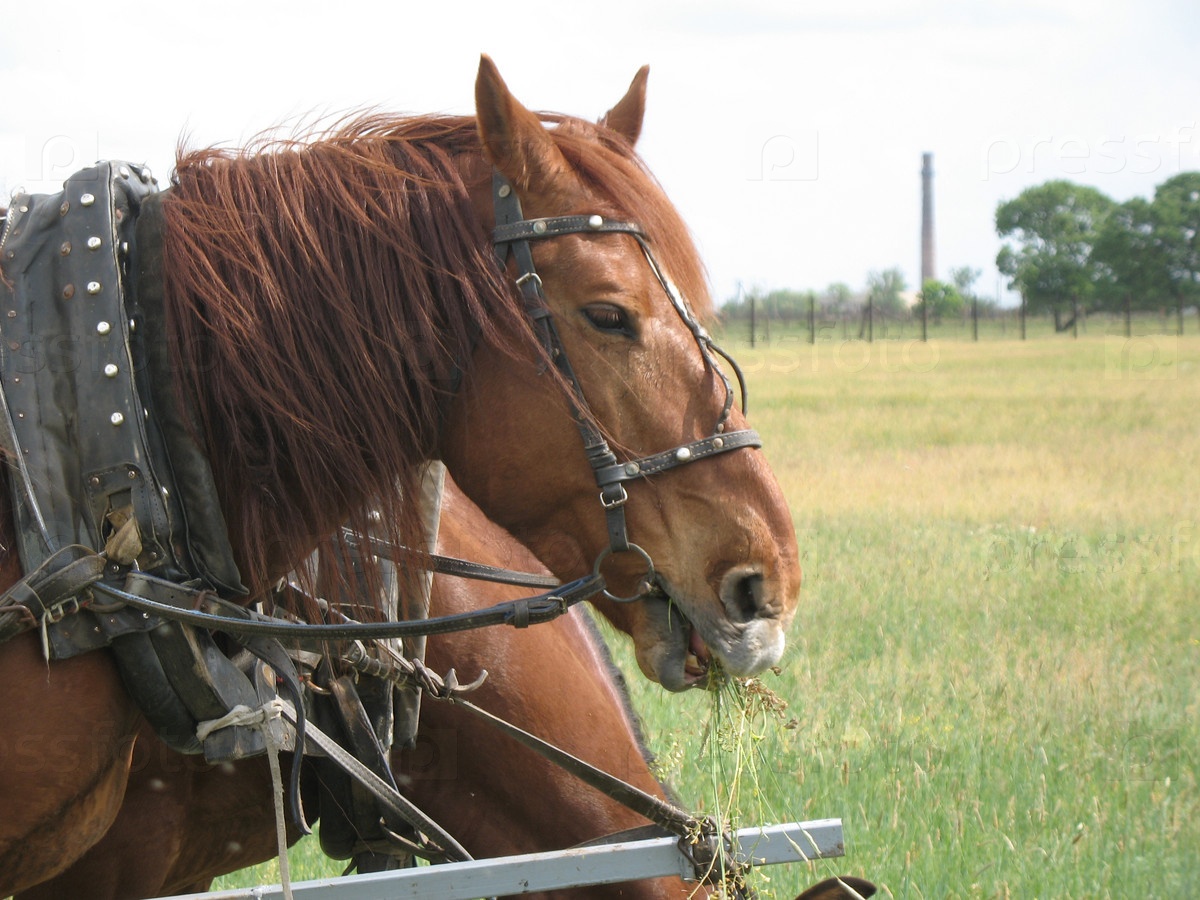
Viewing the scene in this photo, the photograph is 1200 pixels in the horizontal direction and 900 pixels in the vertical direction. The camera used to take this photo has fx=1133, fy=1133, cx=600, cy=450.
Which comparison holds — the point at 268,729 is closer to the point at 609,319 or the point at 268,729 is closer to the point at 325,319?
the point at 325,319

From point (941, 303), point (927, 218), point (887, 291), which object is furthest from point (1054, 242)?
point (941, 303)

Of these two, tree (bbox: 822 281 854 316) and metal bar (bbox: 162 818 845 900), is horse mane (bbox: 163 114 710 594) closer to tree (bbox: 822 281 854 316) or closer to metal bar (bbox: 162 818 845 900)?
metal bar (bbox: 162 818 845 900)

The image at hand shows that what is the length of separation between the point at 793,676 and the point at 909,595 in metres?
1.68

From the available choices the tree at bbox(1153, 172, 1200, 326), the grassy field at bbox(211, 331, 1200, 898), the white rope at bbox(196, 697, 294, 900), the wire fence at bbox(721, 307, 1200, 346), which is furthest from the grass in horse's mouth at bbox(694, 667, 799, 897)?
the tree at bbox(1153, 172, 1200, 326)

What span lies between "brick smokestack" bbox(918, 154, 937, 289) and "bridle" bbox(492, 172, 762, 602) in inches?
2990

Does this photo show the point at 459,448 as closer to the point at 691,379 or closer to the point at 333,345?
the point at 333,345

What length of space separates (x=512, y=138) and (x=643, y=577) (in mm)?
833

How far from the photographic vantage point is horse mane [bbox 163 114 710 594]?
2059 millimetres

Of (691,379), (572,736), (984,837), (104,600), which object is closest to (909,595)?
(984,837)

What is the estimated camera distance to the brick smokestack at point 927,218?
75.1 meters

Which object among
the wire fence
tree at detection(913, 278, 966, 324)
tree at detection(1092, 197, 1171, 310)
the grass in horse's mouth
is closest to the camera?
the grass in horse's mouth

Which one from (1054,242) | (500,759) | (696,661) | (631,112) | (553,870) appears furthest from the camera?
(1054,242)

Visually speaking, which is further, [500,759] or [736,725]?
[500,759]

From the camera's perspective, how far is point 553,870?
2.31 m
